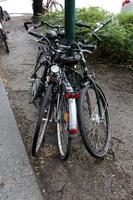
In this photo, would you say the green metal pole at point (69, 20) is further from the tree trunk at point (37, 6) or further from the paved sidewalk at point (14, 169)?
the tree trunk at point (37, 6)

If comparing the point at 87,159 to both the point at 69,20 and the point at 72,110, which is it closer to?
the point at 72,110

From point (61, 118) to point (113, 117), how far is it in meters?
1.22

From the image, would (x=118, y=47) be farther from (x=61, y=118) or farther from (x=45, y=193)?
(x=45, y=193)

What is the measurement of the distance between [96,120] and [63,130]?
41 centimetres

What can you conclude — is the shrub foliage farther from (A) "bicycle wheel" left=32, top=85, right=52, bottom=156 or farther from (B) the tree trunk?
(A) "bicycle wheel" left=32, top=85, right=52, bottom=156

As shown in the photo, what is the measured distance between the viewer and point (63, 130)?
381 cm

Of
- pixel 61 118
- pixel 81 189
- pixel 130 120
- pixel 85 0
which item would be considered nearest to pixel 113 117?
pixel 130 120

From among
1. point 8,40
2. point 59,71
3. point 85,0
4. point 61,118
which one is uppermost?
point 59,71

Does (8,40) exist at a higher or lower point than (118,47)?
lower

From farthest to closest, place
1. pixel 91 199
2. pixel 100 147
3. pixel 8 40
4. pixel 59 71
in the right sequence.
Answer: pixel 8 40 → pixel 100 147 → pixel 59 71 → pixel 91 199

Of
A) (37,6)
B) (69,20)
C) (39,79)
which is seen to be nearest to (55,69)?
(39,79)

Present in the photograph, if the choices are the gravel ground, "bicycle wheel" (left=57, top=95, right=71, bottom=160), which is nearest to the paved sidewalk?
the gravel ground

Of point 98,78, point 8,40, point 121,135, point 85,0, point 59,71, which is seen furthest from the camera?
point 85,0

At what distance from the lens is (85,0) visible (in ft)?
45.7
